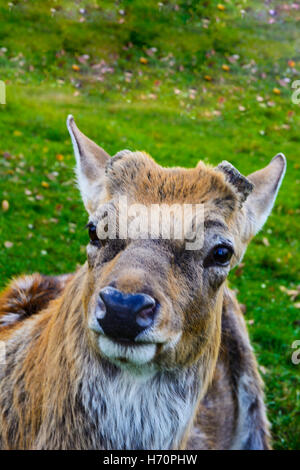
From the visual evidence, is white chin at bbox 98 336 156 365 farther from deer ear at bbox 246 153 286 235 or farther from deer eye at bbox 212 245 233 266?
deer ear at bbox 246 153 286 235

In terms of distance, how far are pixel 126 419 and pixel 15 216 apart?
21.6 ft

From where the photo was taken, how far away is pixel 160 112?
51.0 feet

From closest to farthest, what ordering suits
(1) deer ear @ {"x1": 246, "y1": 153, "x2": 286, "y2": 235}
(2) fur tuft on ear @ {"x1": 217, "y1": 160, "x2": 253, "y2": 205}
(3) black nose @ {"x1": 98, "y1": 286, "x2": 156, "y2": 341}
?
1. (3) black nose @ {"x1": 98, "y1": 286, "x2": 156, "y2": 341}
2. (2) fur tuft on ear @ {"x1": 217, "y1": 160, "x2": 253, "y2": 205}
3. (1) deer ear @ {"x1": 246, "y1": 153, "x2": 286, "y2": 235}

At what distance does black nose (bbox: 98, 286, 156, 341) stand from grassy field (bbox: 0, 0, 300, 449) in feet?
12.7

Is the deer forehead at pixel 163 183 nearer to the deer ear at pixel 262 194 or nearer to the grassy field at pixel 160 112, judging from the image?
the deer ear at pixel 262 194

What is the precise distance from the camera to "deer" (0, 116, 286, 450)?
2.93 metres

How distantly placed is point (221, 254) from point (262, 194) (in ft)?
2.89

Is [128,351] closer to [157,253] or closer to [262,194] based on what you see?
[157,253]
